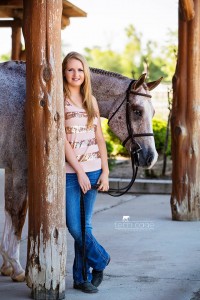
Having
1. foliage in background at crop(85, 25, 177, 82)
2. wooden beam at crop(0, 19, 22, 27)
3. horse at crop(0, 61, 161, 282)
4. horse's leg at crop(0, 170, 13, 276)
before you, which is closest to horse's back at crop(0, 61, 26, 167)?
horse at crop(0, 61, 161, 282)

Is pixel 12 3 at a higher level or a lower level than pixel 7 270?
higher

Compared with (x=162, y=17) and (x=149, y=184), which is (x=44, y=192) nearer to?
(x=149, y=184)

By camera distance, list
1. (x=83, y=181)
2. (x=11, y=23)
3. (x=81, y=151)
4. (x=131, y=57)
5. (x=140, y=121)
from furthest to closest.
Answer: (x=131, y=57), (x=11, y=23), (x=140, y=121), (x=81, y=151), (x=83, y=181)

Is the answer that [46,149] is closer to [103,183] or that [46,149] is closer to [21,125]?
[103,183]

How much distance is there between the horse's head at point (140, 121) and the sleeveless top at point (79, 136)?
63cm

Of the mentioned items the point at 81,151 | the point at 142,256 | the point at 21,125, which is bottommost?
the point at 142,256

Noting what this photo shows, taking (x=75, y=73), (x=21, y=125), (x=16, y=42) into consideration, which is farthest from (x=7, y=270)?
(x=16, y=42)

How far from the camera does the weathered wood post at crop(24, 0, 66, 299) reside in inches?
185

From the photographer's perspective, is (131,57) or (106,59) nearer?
(131,57)

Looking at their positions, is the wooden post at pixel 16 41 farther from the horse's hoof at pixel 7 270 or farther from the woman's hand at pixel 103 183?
the woman's hand at pixel 103 183

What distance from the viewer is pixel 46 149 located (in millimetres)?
4711

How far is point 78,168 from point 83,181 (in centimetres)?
9

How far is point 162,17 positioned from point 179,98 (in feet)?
163

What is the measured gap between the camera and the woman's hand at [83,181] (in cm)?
482
